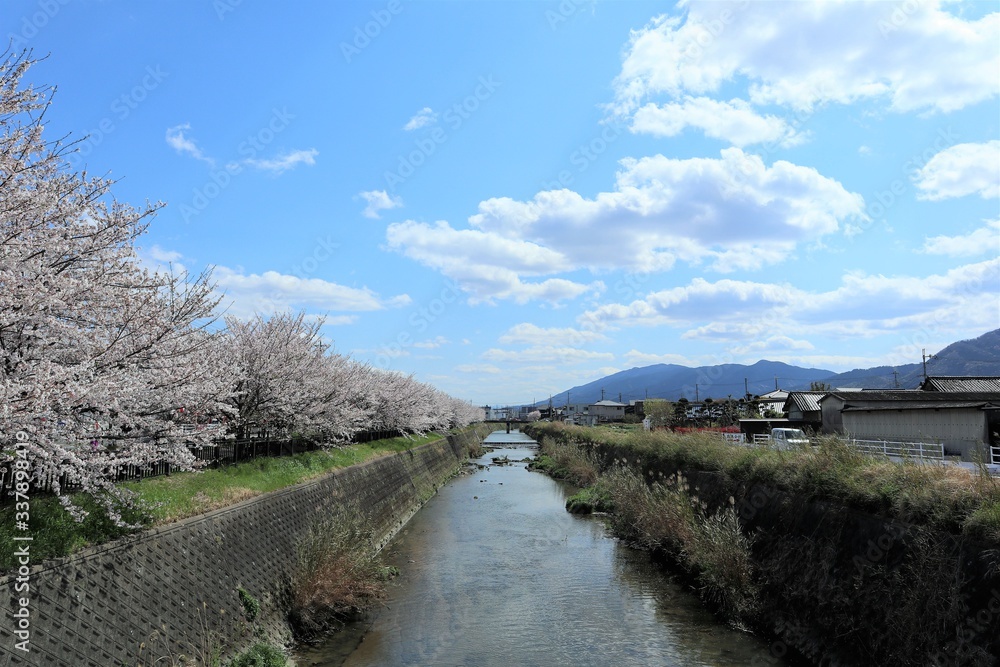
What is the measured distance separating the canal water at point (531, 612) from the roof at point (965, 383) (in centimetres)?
2960

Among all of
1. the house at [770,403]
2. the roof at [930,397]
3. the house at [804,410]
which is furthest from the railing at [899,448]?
the house at [770,403]

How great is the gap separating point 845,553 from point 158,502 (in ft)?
43.9

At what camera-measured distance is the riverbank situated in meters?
8.51

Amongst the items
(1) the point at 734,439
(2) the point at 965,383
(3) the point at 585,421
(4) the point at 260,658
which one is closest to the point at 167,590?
(4) the point at 260,658

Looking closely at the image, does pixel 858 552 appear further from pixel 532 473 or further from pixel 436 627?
pixel 532 473

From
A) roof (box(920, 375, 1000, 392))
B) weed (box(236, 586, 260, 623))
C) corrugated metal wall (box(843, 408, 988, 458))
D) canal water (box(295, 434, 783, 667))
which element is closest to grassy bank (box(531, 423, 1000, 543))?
canal water (box(295, 434, 783, 667))

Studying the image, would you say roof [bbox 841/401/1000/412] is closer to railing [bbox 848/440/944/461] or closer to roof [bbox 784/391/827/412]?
railing [bbox 848/440/944/461]

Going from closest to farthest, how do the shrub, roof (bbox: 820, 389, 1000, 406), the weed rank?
the shrub < the weed < roof (bbox: 820, 389, 1000, 406)

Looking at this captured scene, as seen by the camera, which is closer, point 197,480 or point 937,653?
point 937,653

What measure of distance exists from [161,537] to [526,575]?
12.0 meters

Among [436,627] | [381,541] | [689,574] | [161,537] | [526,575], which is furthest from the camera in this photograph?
[381,541]

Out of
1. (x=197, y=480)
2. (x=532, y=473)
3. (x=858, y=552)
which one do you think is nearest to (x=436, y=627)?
(x=197, y=480)

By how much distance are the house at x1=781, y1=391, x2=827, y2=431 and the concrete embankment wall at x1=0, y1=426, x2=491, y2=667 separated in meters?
41.8

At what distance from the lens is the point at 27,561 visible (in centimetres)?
742
